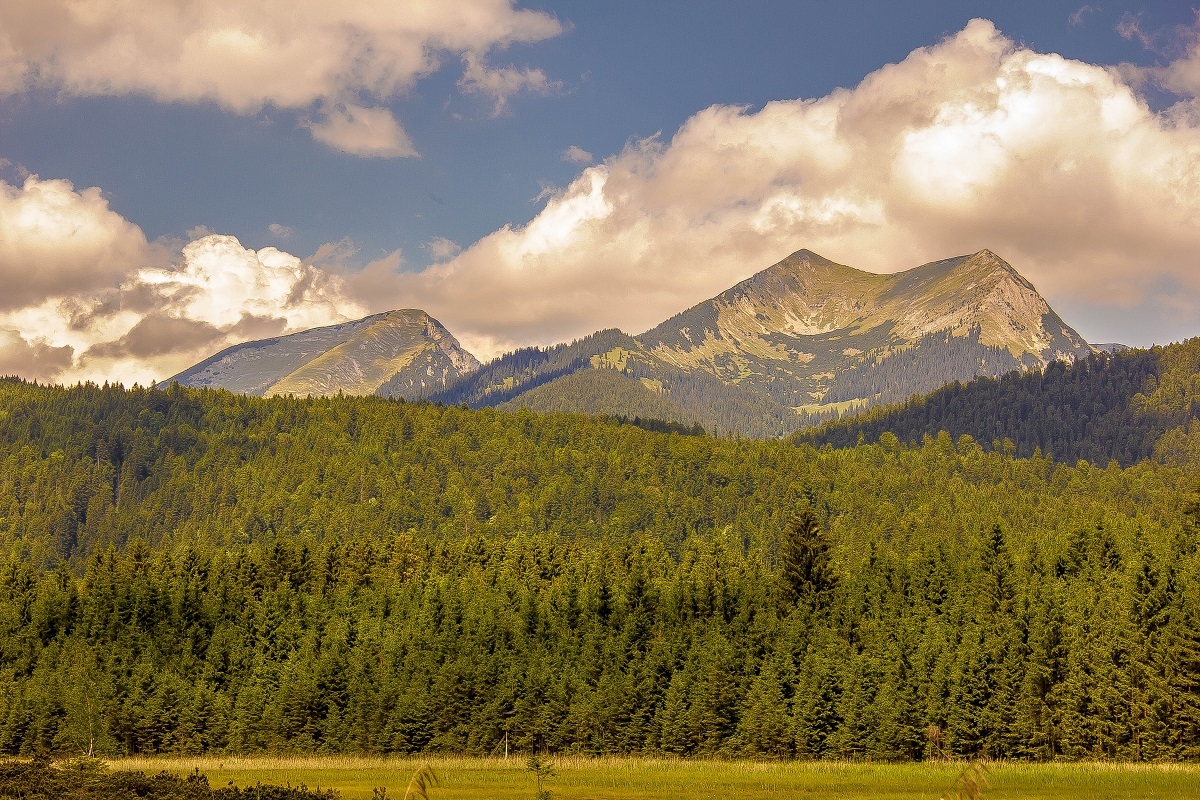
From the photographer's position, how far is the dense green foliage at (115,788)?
54.2 m

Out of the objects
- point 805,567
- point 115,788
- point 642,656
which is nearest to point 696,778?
point 642,656

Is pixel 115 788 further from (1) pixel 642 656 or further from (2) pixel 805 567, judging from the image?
(2) pixel 805 567

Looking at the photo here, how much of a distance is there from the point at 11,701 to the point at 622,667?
6661 centimetres

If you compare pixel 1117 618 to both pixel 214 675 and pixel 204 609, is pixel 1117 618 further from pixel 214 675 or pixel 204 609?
pixel 204 609

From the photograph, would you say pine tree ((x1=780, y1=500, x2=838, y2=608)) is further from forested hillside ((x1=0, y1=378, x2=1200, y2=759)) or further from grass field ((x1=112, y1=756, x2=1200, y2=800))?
grass field ((x1=112, y1=756, x2=1200, y2=800))

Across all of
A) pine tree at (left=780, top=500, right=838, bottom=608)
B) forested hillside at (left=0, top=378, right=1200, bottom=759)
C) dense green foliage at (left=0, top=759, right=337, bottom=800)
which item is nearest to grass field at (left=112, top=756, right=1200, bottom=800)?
forested hillside at (left=0, top=378, right=1200, bottom=759)

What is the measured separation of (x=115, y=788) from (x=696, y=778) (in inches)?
1837

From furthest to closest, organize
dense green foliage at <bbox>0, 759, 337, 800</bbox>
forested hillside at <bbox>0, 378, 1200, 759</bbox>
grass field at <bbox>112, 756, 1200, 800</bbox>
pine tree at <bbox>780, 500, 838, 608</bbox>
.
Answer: pine tree at <bbox>780, 500, 838, 608</bbox> → forested hillside at <bbox>0, 378, 1200, 759</bbox> → grass field at <bbox>112, 756, 1200, 800</bbox> → dense green foliage at <bbox>0, 759, 337, 800</bbox>

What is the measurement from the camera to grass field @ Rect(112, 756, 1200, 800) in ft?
234

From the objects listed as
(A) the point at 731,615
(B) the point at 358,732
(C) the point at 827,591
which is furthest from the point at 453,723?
(C) the point at 827,591

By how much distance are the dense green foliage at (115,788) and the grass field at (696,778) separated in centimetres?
1268

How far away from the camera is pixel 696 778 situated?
8769cm

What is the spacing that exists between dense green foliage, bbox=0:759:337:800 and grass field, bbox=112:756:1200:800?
1268 centimetres

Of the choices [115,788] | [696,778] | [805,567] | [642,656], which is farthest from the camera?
[805,567]
